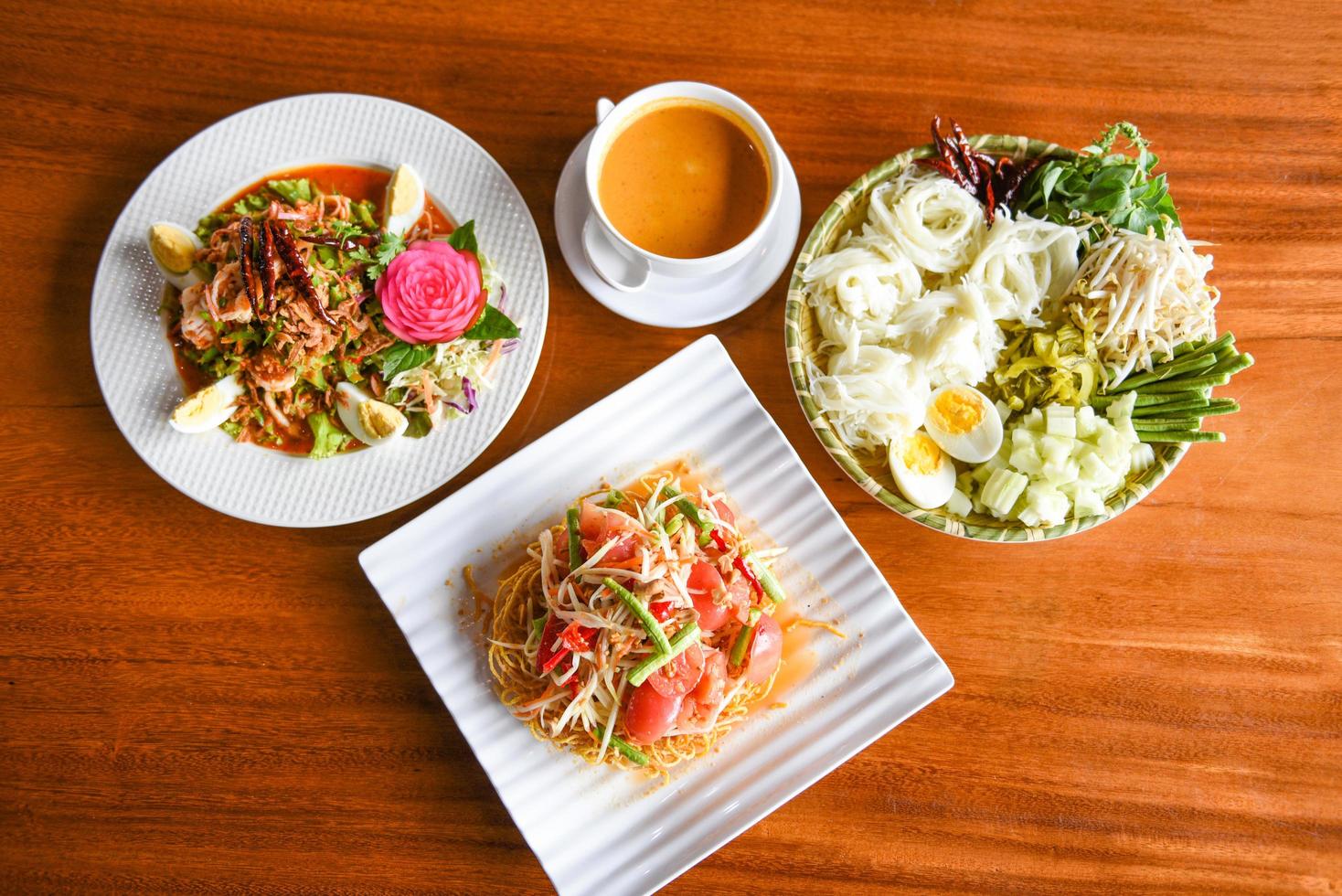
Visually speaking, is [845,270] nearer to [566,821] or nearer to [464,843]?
[566,821]

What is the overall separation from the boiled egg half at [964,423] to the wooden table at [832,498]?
0.88 ft

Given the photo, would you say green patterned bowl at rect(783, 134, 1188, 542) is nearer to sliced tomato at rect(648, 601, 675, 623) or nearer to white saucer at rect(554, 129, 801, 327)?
white saucer at rect(554, 129, 801, 327)

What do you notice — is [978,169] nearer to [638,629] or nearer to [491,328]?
Result: [491,328]

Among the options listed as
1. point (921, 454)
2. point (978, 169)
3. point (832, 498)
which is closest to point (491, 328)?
point (832, 498)

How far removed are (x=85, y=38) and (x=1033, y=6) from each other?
2.52m

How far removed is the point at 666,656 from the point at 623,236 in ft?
3.11

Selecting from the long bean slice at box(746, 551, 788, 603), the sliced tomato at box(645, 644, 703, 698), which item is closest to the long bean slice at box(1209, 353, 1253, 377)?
the long bean slice at box(746, 551, 788, 603)

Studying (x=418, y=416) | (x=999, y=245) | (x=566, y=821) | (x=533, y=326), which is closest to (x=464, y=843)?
(x=566, y=821)

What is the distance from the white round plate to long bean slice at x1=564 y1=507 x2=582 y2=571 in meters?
0.30

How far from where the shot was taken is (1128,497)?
6.41ft

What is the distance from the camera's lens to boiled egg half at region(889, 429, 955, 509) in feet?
6.51

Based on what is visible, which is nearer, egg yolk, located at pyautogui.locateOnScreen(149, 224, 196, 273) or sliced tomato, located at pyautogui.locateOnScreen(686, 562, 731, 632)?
sliced tomato, located at pyautogui.locateOnScreen(686, 562, 731, 632)

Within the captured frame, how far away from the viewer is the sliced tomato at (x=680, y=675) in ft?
6.06

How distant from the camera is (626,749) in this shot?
1.90 metres
